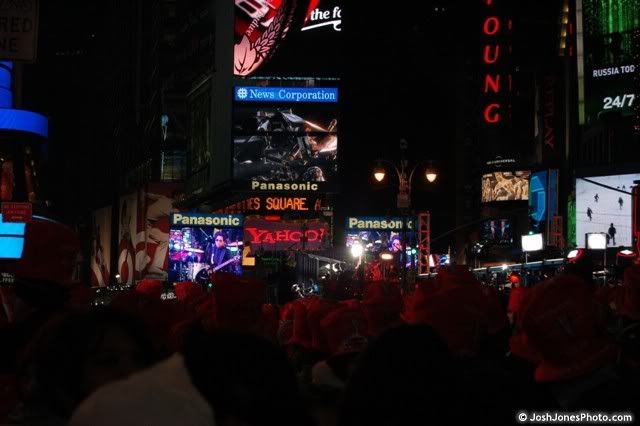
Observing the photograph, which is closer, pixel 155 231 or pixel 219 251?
pixel 219 251

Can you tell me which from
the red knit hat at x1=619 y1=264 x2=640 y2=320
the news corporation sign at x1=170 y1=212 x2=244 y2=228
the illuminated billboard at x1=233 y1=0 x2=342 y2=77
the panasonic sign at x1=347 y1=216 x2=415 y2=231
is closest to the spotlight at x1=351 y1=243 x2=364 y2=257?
the news corporation sign at x1=170 y1=212 x2=244 y2=228

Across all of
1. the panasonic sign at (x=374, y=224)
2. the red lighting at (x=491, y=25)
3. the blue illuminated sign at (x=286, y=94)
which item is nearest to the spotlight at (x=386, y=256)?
the panasonic sign at (x=374, y=224)

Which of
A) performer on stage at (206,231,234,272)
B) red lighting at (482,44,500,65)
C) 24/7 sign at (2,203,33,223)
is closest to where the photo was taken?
24/7 sign at (2,203,33,223)

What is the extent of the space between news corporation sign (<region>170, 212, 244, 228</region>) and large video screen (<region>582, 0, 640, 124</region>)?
711 inches

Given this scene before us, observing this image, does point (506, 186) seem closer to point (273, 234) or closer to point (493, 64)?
point (273, 234)

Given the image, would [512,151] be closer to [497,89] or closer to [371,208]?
[371,208]

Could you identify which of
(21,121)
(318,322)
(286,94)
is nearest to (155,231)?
(286,94)

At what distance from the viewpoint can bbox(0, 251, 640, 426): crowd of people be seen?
2928 millimetres

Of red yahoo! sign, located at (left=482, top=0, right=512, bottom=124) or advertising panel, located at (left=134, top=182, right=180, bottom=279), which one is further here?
advertising panel, located at (left=134, top=182, right=180, bottom=279)

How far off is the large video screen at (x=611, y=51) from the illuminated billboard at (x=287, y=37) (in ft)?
46.9

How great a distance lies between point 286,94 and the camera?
6306 cm

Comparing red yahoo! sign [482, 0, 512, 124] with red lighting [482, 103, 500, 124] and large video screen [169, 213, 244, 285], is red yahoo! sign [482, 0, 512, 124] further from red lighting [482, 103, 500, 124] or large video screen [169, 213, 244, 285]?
large video screen [169, 213, 244, 285]

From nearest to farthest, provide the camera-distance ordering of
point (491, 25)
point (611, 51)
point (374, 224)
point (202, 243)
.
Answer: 1. point (202, 243)
2. point (374, 224)
3. point (611, 51)
4. point (491, 25)

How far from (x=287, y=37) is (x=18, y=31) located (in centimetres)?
4835
